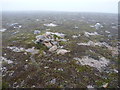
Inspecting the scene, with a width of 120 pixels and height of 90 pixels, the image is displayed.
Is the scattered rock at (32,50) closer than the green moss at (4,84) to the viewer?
No

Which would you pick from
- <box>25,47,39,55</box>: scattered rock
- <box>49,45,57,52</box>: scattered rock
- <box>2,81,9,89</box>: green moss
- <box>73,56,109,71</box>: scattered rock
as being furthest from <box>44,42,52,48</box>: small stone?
<box>2,81,9,89</box>: green moss

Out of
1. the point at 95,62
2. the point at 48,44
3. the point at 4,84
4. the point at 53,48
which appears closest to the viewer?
the point at 4,84

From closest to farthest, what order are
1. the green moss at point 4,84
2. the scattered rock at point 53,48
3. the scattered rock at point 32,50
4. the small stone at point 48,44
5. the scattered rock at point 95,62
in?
the green moss at point 4,84
the scattered rock at point 95,62
the scattered rock at point 32,50
the scattered rock at point 53,48
the small stone at point 48,44

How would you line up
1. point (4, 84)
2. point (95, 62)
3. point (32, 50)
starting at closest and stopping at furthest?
1. point (4, 84)
2. point (95, 62)
3. point (32, 50)

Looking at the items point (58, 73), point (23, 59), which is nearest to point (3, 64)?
point (23, 59)

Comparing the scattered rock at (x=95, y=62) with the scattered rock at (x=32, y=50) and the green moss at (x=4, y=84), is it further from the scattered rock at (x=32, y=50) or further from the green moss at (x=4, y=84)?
the green moss at (x=4, y=84)

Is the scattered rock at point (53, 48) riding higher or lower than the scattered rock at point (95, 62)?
higher

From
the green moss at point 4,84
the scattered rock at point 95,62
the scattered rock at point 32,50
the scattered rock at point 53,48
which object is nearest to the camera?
the green moss at point 4,84

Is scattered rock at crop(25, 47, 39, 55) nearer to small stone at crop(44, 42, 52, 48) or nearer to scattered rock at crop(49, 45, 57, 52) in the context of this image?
small stone at crop(44, 42, 52, 48)

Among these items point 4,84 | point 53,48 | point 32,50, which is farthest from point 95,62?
point 4,84

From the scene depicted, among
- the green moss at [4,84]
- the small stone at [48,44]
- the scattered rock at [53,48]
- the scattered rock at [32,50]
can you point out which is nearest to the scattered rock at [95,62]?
the scattered rock at [53,48]

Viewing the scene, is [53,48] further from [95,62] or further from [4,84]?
[4,84]

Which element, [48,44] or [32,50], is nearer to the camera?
[32,50]
